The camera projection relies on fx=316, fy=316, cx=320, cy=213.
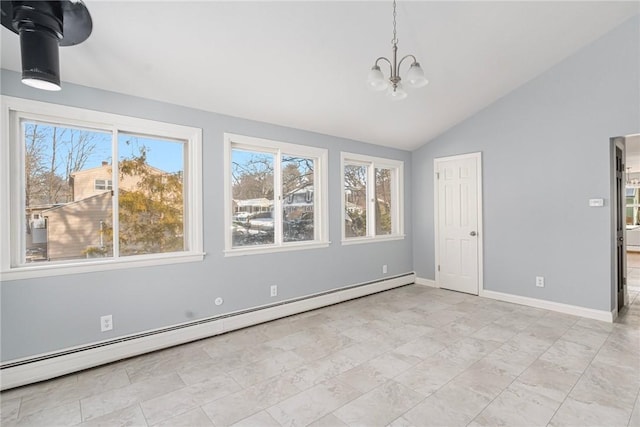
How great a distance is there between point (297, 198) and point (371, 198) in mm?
1477

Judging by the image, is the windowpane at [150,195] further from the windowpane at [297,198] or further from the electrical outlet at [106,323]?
the windowpane at [297,198]

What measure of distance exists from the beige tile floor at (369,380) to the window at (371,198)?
5.76 feet

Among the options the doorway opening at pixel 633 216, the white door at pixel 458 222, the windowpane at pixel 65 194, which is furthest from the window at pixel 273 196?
the doorway opening at pixel 633 216

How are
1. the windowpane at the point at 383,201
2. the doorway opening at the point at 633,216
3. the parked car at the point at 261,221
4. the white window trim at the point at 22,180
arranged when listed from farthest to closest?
the doorway opening at the point at 633,216 < the windowpane at the point at 383,201 < the parked car at the point at 261,221 < the white window trim at the point at 22,180

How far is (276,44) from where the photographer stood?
9.16 ft

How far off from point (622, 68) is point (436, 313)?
3.51 metres

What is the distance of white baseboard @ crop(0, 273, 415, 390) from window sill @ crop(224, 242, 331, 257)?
2.16 ft

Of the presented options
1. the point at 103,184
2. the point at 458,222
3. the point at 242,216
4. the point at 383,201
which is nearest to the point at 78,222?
the point at 103,184

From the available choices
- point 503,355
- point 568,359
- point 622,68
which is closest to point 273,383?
point 503,355

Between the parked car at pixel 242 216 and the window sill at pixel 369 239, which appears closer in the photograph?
the parked car at pixel 242 216

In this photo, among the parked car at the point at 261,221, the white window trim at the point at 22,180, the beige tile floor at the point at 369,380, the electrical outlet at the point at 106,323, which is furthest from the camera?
the parked car at the point at 261,221

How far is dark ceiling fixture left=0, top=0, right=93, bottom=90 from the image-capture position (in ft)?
5.90

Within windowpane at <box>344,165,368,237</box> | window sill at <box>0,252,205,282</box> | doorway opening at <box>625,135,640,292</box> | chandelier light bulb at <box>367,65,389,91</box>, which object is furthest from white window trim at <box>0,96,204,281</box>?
doorway opening at <box>625,135,640,292</box>

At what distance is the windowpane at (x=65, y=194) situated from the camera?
2596 millimetres
